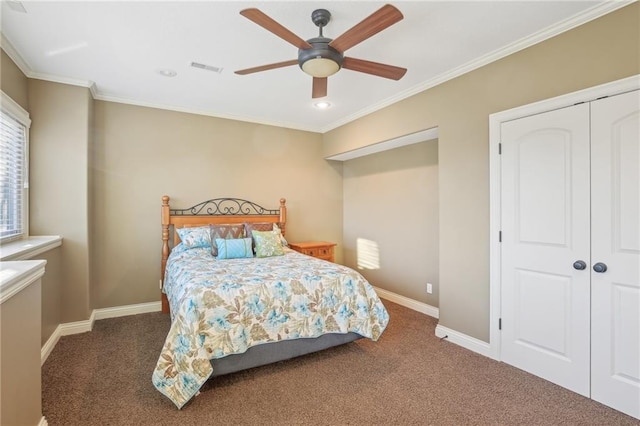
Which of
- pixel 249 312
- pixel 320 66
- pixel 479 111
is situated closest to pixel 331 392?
pixel 249 312

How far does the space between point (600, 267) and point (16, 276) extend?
3.43 m

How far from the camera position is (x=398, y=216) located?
14.9 feet

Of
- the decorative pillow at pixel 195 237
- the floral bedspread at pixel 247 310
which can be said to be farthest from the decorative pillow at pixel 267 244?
the decorative pillow at pixel 195 237

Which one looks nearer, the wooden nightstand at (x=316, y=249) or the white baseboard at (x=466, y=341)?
the white baseboard at (x=466, y=341)

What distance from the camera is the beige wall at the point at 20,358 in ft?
4.50

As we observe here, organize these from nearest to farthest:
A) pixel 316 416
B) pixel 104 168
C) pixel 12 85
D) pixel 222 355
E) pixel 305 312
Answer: pixel 316 416 < pixel 222 355 < pixel 305 312 < pixel 12 85 < pixel 104 168

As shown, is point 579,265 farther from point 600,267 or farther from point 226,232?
point 226,232

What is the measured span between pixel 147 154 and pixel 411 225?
364 centimetres

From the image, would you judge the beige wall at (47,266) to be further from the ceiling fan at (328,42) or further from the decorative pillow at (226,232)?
the ceiling fan at (328,42)

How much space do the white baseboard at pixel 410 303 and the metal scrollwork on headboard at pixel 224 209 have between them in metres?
2.14

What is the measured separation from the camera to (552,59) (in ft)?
8.07

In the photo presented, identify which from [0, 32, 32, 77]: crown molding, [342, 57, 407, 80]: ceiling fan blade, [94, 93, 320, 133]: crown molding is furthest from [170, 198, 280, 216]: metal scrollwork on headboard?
[342, 57, 407, 80]: ceiling fan blade

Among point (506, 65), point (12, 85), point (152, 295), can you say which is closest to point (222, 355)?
point (152, 295)

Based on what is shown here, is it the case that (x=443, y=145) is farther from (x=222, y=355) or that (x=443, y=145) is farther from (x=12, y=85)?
(x=12, y=85)
